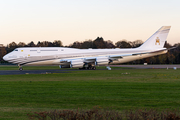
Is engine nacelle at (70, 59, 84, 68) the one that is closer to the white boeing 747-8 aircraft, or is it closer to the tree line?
the white boeing 747-8 aircraft

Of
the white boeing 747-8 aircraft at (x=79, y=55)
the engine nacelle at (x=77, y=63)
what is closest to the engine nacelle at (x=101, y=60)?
the white boeing 747-8 aircraft at (x=79, y=55)

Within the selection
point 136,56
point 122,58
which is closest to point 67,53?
point 122,58

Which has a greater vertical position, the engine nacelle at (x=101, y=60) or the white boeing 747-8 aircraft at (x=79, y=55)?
the white boeing 747-8 aircraft at (x=79, y=55)

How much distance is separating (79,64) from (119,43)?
8305 cm

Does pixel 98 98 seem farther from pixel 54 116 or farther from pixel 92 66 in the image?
pixel 92 66

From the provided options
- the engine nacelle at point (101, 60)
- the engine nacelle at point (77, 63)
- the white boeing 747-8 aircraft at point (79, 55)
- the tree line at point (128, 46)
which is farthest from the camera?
the tree line at point (128, 46)

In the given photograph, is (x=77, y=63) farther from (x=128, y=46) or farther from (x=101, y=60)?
(x=128, y=46)

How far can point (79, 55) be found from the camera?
162 ft

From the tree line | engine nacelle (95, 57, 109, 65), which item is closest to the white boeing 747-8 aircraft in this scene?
engine nacelle (95, 57, 109, 65)

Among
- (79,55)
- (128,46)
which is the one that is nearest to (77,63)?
(79,55)

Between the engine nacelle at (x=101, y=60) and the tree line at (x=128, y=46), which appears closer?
the engine nacelle at (x=101, y=60)

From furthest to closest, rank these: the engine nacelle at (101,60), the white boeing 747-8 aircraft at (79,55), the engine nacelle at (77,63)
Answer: the engine nacelle at (101,60)
the engine nacelle at (77,63)
the white boeing 747-8 aircraft at (79,55)

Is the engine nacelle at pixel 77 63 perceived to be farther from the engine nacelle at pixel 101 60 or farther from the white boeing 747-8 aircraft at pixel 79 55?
the engine nacelle at pixel 101 60

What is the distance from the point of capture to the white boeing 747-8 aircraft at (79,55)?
46.2 meters
